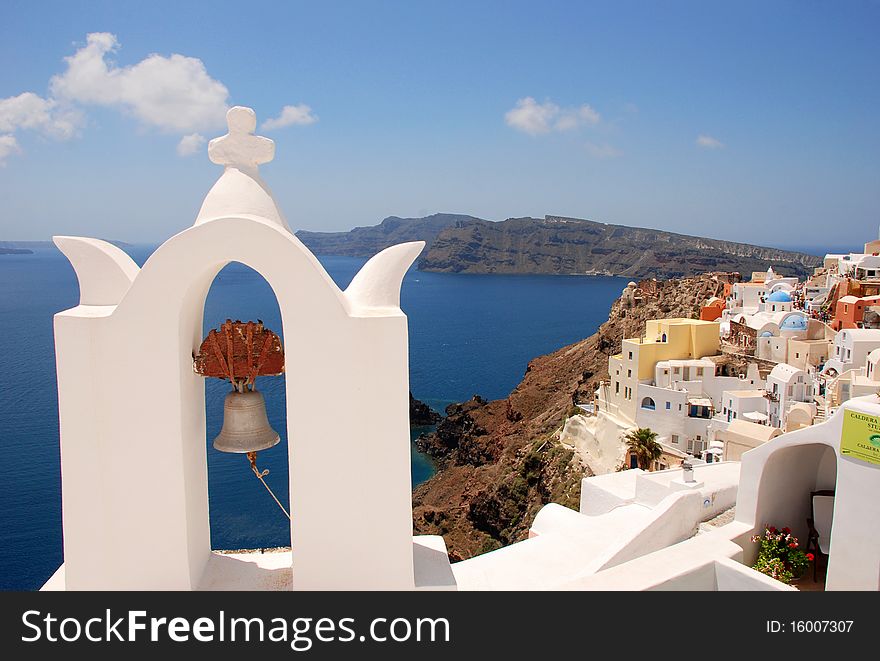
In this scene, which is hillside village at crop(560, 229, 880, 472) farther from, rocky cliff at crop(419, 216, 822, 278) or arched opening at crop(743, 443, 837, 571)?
rocky cliff at crop(419, 216, 822, 278)

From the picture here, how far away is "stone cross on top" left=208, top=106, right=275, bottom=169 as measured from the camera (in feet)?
14.5

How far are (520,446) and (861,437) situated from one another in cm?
3606

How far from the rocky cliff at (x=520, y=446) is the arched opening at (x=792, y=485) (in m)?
22.0

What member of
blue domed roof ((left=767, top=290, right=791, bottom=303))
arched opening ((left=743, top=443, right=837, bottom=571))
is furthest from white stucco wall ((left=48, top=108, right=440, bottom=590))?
blue domed roof ((left=767, top=290, right=791, bottom=303))

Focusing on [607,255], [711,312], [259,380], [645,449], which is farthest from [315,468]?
[607,255]

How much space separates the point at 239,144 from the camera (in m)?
4.45

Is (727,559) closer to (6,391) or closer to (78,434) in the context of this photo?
(78,434)

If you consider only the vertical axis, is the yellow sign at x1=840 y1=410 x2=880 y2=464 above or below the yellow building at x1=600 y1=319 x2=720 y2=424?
above

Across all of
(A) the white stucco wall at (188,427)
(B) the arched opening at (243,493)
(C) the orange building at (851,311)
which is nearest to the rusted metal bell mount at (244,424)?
(A) the white stucco wall at (188,427)

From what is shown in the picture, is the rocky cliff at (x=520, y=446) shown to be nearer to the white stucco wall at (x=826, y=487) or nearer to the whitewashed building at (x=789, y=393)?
the whitewashed building at (x=789, y=393)

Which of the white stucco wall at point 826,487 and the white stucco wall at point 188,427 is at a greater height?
the white stucco wall at point 188,427

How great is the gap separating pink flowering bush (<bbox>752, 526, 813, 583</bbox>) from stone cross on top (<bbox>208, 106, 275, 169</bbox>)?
6.56 metres

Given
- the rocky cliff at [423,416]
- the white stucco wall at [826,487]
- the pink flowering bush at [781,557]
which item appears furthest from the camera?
the rocky cliff at [423,416]

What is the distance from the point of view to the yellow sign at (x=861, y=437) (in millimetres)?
5715
